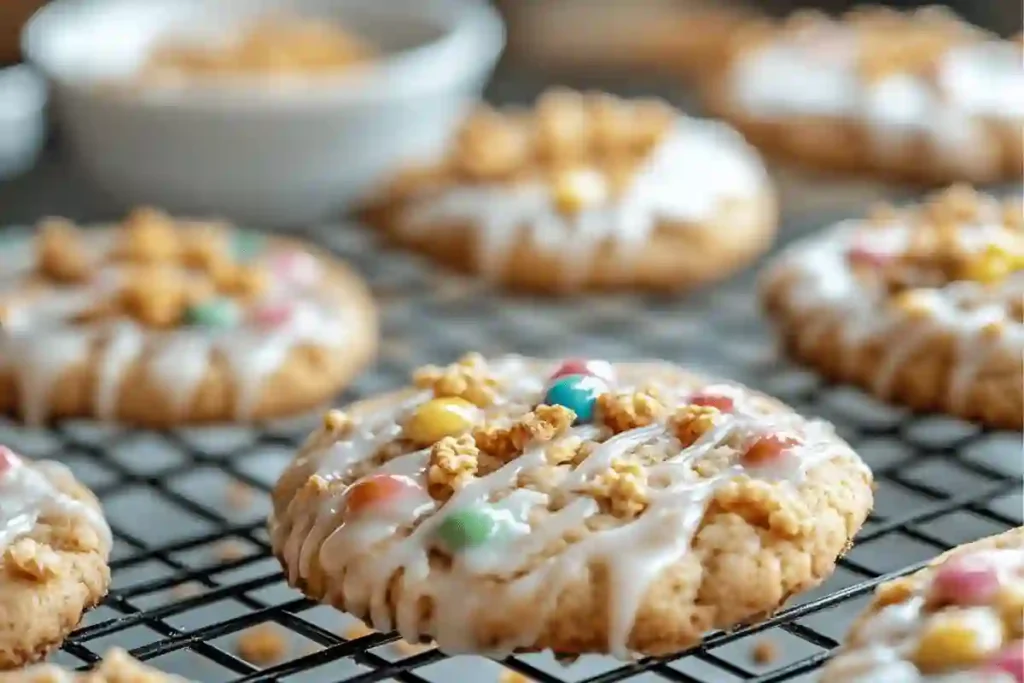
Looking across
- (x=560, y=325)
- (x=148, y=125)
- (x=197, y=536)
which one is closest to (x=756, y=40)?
(x=560, y=325)

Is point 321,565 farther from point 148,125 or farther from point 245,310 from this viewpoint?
point 148,125

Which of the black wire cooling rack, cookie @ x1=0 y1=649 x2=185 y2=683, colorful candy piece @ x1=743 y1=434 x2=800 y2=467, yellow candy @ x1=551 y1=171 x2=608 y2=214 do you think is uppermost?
yellow candy @ x1=551 y1=171 x2=608 y2=214

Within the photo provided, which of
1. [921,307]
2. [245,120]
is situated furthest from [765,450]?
[245,120]

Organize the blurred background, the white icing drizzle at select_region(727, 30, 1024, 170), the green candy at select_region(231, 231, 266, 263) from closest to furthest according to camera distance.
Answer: the green candy at select_region(231, 231, 266, 263) → the white icing drizzle at select_region(727, 30, 1024, 170) → the blurred background

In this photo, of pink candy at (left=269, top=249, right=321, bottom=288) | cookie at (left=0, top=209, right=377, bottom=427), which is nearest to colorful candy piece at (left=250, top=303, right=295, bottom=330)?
cookie at (left=0, top=209, right=377, bottom=427)

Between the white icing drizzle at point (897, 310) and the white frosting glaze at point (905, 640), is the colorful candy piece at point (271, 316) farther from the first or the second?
the white frosting glaze at point (905, 640)

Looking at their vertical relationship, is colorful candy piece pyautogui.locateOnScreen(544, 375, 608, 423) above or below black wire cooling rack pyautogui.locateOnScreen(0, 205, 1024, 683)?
above

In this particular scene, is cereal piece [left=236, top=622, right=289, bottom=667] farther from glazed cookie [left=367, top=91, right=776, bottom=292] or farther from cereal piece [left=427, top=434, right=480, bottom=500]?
glazed cookie [left=367, top=91, right=776, bottom=292]
